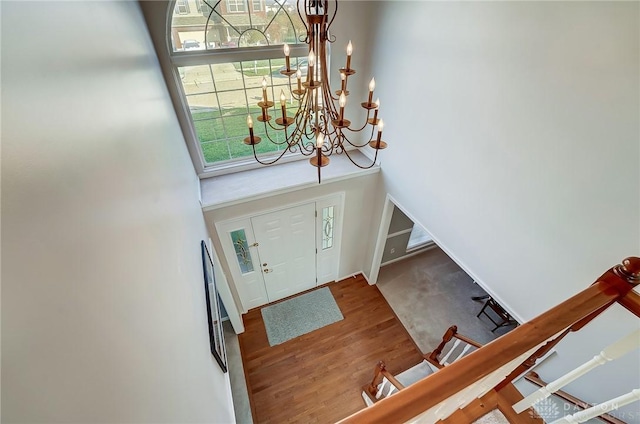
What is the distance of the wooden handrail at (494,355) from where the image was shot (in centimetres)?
71

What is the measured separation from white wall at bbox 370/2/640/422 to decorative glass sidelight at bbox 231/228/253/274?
2.19 metres

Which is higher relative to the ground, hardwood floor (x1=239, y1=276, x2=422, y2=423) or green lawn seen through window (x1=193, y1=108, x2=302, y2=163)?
green lawn seen through window (x1=193, y1=108, x2=302, y2=163)

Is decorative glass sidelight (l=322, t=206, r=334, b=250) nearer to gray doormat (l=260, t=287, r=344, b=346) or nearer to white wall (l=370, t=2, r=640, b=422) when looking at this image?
gray doormat (l=260, t=287, r=344, b=346)

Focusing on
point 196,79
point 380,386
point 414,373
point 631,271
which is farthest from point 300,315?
point 631,271

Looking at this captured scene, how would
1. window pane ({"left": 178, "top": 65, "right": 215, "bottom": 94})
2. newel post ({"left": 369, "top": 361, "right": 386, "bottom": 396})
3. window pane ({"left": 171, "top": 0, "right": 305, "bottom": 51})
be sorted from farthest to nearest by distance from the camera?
newel post ({"left": 369, "top": 361, "right": 386, "bottom": 396}) → window pane ({"left": 178, "top": 65, "right": 215, "bottom": 94}) → window pane ({"left": 171, "top": 0, "right": 305, "bottom": 51})

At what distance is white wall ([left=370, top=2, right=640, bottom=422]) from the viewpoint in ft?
4.71

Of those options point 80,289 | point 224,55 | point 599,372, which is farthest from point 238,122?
point 599,372

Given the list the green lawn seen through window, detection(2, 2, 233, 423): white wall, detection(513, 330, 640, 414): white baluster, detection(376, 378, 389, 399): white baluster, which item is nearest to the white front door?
the green lawn seen through window

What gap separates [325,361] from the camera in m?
3.64

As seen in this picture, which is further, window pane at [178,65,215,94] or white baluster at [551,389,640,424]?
window pane at [178,65,215,94]

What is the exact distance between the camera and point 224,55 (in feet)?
8.99

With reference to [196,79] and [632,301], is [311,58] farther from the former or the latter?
[196,79]

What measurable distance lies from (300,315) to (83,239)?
372 cm

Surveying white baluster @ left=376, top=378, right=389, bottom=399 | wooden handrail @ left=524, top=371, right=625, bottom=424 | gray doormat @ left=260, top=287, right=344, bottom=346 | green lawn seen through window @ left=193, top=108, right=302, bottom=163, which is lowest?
gray doormat @ left=260, top=287, right=344, bottom=346
